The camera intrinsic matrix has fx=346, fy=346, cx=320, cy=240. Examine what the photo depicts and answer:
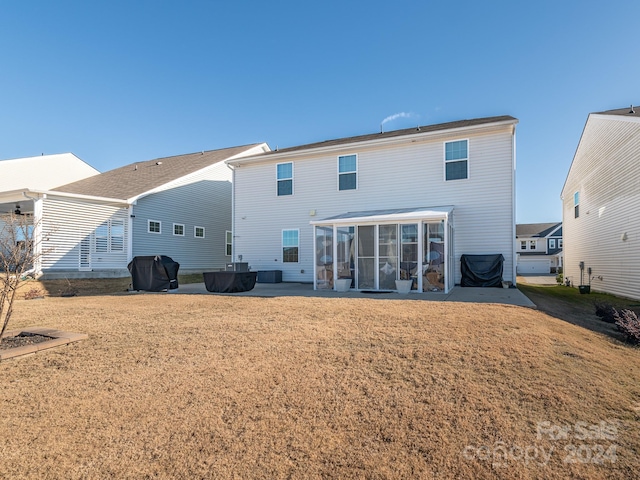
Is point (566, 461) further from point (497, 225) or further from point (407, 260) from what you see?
point (497, 225)

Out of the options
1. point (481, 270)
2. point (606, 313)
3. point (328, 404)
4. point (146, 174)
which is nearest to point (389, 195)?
point (481, 270)

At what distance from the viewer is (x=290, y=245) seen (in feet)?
50.5

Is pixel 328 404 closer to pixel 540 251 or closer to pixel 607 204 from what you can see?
pixel 607 204

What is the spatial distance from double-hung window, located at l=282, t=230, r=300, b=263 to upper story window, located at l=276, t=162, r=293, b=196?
1.83 m

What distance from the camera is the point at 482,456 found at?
2.62 metres

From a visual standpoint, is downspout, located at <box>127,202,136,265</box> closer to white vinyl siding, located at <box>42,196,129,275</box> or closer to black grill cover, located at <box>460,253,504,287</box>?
white vinyl siding, located at <box>42,196,129,275</box>

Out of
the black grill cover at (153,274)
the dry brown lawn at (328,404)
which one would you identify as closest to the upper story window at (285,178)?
the black grill cover at (153,274)

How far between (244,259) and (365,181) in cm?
672

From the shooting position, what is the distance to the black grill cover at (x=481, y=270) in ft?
39.1

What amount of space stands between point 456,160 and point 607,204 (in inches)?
260

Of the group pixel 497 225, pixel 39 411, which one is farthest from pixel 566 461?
pixel 497 225

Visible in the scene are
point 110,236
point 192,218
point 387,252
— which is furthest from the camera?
point 192,218

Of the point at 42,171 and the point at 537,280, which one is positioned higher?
the point at 42,171

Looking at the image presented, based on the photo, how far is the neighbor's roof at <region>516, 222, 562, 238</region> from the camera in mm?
40938
